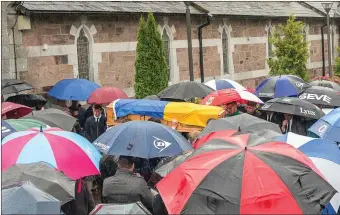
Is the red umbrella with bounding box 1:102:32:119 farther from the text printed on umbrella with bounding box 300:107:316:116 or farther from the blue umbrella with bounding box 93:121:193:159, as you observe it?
the text printed on umbrella with bounding box 300:107:316:116

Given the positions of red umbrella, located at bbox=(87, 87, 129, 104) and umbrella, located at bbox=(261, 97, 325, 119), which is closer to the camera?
umbrella, located at bbox=(261, 97, 325, 119)

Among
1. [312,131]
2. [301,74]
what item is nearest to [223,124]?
[312,131]

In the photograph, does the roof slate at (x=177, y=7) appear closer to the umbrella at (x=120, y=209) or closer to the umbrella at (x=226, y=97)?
the umbrella at (x=226, y=97)

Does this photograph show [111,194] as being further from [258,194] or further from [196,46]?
[196,46]

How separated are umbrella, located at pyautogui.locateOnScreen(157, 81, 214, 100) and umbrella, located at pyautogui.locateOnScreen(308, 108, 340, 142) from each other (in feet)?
12.3

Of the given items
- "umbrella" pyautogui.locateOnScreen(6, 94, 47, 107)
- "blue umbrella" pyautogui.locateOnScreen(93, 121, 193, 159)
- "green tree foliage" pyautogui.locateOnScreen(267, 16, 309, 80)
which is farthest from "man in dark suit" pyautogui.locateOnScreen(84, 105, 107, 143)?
"green tree foliage" pyautogui.locateOnScreen(267, 16, 309, 80)

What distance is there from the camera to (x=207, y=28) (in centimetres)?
2272

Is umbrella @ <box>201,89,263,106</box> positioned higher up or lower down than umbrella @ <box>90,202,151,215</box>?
higher up

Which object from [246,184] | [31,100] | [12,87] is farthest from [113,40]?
[246,184]

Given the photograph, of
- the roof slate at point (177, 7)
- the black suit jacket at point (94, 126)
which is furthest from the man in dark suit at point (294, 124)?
the roof slate at point (177, 7)

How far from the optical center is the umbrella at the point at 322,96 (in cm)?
1159

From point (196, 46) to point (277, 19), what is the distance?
6.92m

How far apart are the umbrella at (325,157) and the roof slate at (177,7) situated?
31.7ft

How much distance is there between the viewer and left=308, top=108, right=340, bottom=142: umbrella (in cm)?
863
